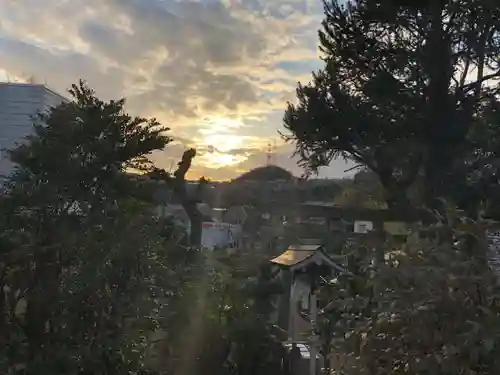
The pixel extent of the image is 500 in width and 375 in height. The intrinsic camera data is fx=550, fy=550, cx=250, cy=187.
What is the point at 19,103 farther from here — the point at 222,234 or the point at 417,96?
the point at 222,234

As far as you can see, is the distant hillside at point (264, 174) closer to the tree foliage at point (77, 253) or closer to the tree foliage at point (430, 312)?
the tree foliage at point (77, 253)

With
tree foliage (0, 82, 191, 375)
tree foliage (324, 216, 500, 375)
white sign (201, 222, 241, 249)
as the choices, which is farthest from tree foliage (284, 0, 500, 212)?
white sign (201, 222, 241, 249)

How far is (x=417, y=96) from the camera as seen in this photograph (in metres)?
6.91

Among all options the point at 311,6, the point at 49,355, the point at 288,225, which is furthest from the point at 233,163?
the point at 49,355

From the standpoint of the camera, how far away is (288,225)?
11750 mm

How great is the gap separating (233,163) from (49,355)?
22.7 feet

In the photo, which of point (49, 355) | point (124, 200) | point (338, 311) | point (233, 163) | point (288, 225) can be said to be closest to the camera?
point (338, 311)

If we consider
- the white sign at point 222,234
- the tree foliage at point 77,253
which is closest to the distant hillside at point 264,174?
the white sign at point 222,234

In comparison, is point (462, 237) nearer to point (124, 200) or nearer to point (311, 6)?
point (124, 200)

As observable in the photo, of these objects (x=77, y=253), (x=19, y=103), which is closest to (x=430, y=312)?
(x=77, y=253)

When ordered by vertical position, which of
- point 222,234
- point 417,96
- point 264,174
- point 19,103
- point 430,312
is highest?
point 19,103

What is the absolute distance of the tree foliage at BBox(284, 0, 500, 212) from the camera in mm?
6777

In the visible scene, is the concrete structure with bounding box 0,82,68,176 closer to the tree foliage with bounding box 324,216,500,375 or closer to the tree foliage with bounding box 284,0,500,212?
the tree foliage with bounding box 284,0,500,212

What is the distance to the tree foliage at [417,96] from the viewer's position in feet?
22.2
